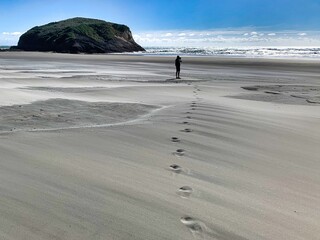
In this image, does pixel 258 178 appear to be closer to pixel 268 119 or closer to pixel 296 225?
pixel 296 225

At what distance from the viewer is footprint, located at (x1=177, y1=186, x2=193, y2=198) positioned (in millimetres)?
4070

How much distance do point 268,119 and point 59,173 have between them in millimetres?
5523

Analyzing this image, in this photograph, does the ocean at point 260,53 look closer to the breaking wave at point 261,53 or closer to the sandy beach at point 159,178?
the breaking wave at point 261,53

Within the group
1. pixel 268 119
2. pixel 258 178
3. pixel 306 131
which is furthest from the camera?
pixel 268 119

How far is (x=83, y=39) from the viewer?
102375mm

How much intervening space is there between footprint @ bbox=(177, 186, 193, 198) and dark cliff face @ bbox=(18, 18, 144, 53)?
92796 mm

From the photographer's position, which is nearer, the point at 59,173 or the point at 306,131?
the point at 59,173

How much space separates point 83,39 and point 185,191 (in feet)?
335

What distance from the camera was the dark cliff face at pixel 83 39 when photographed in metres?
99.2

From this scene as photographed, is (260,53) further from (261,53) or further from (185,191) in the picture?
(185,191)

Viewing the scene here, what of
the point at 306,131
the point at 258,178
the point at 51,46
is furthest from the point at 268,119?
the point at 51,46

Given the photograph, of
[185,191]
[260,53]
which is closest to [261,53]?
[260,53]

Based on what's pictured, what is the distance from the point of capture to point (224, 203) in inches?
155

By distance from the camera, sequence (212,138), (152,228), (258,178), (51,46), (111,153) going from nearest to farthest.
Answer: (152,228) < (258,178) < (111,153) < (212,138) < (51,46)
